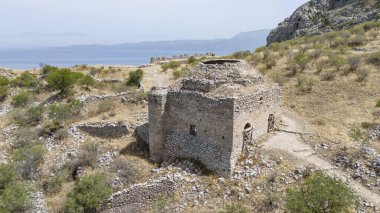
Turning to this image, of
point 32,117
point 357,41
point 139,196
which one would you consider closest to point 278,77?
point 357,41

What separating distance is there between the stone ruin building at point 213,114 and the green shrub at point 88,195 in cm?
333

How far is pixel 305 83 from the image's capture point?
72.5 ft

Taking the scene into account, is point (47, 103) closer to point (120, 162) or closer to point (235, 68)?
point (120, 162)

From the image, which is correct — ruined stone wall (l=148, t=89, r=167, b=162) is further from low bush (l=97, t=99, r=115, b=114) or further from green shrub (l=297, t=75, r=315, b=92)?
green shrub (l=297, t=75, r=315, b=92)

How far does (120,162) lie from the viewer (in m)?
16.0

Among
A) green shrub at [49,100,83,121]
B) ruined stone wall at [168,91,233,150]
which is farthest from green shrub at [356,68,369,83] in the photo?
green shrub at [49,100,83,121]

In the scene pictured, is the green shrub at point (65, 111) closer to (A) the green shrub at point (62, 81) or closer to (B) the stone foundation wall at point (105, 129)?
(B) the stone foundation wall at point (105, 129)

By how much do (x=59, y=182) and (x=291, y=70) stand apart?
60.7 feet

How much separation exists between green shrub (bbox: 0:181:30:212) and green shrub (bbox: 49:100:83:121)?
23.9 ft

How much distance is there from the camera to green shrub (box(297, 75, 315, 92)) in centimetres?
2188

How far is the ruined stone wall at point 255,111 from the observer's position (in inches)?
556

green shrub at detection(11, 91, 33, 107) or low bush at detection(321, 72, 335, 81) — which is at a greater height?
low bush at detection(321, 72, 335, 81)

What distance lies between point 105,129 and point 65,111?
3928 mm

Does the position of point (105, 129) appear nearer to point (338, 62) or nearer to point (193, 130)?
point (193, 130)
